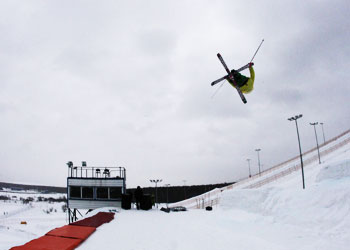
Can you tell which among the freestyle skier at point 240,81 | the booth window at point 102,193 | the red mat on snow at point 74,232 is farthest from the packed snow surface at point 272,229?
the booth window at point 102,193

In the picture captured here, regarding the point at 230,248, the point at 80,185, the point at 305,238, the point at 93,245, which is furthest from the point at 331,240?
the point at 80,185

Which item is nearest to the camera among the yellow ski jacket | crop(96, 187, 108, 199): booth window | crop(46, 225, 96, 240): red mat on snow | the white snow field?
crop(46, 225, 96, 240): red mat on snow

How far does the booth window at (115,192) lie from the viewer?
29109mm

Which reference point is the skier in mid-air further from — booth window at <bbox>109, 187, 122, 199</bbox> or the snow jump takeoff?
booth window at <bbox>109, 187, 122, 199</bbox>

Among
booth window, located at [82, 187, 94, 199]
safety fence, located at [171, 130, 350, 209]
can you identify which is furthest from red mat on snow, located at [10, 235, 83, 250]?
safety fence, located at [171, 130, 350, 209]

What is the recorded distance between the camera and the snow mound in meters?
19.9

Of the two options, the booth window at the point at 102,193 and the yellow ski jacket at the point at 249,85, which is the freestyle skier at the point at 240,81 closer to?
Answer: the yellow ski jacket at the point at 249,85

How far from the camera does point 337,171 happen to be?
808 inches

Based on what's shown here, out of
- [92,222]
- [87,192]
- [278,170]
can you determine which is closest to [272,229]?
[92,222]

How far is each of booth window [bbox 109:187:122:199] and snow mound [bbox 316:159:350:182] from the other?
811 inches

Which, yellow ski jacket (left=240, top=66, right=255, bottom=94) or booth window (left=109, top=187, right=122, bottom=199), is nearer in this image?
yellow ski jacket (left=240, top=66, right=255, bottom=94)

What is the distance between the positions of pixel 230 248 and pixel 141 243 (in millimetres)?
3622

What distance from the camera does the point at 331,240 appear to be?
11.6 metres

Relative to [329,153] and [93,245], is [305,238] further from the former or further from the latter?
[329,153]
